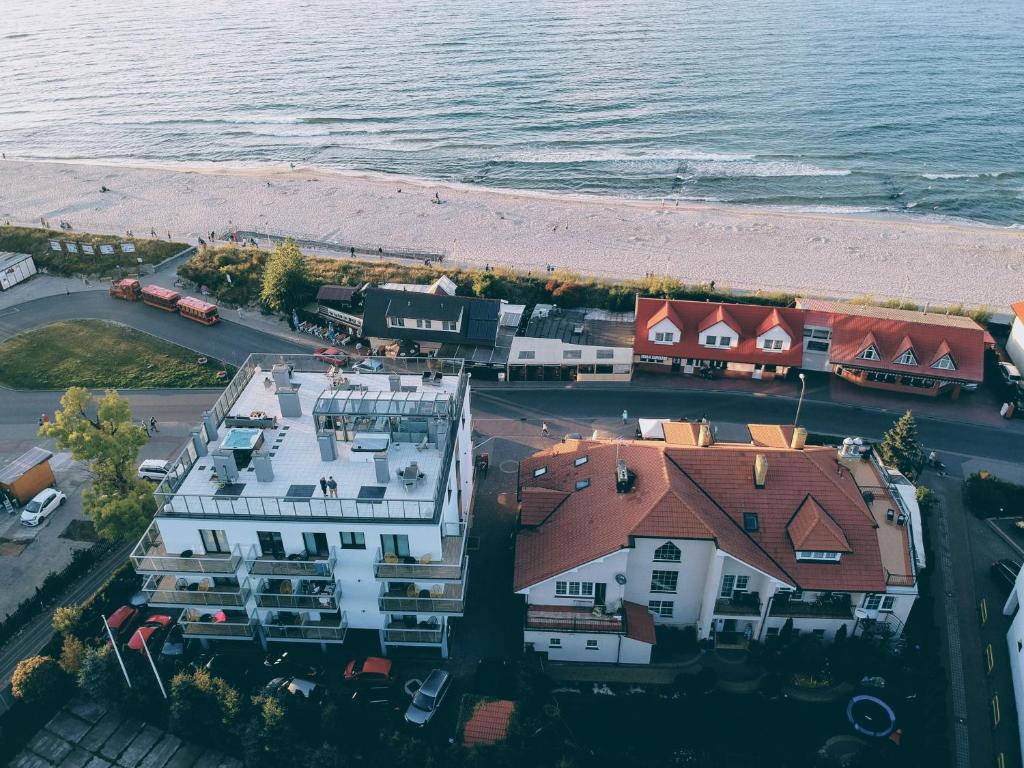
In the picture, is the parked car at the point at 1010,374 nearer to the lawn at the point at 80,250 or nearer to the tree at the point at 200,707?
the tree at the point at 200,707

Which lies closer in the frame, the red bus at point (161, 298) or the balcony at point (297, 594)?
the balcony at point (297, 594)

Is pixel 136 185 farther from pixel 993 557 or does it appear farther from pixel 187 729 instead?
pixel 993 557

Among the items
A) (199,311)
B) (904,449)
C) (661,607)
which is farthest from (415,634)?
(199,311)

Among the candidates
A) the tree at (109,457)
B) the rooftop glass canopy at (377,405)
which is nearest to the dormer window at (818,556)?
the rooftop glass canopy at (377,405)

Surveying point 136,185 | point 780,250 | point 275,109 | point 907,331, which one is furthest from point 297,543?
point 275,109

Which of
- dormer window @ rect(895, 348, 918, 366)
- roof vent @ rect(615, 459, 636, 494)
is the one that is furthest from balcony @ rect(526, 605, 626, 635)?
dormer window @ rect(895, 348, 918, 366)

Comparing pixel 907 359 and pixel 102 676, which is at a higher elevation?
pixel 907 359

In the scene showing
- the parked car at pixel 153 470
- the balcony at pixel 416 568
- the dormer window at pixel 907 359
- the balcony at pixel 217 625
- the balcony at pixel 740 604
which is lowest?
the parked car at pixel 153 470

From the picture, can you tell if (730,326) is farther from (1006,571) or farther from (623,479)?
(623,479)
